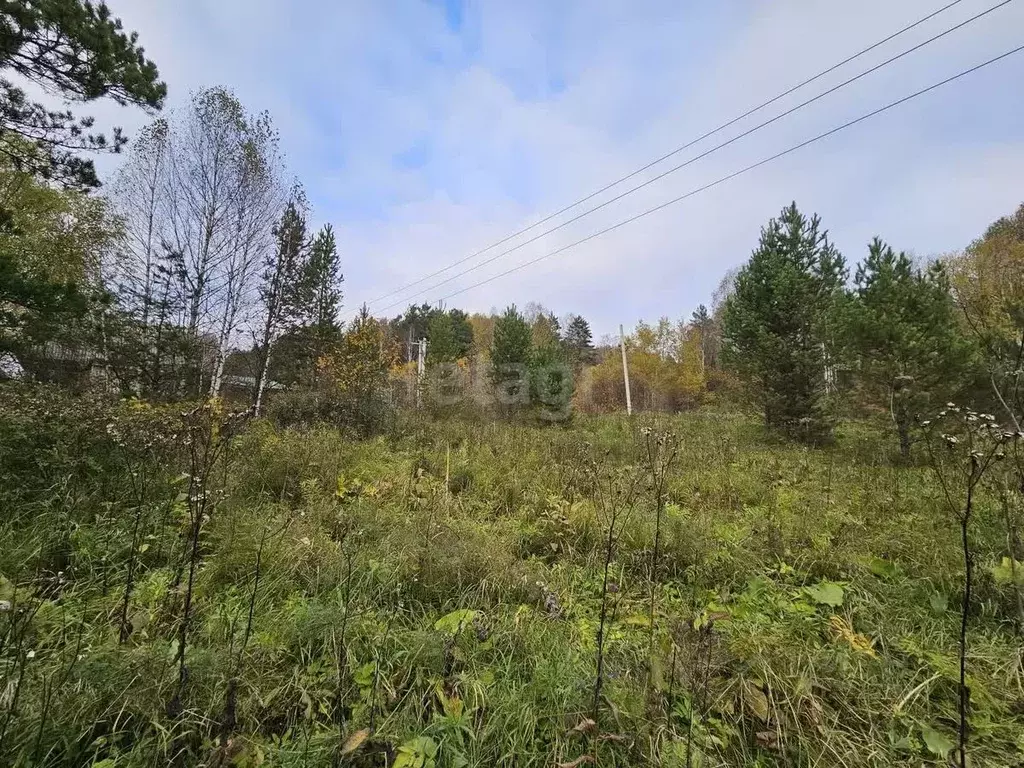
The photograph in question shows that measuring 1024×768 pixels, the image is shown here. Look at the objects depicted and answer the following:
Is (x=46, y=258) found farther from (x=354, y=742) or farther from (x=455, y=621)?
(x=354, y=742)

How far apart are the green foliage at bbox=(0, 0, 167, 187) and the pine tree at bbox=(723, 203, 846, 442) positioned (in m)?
12.0

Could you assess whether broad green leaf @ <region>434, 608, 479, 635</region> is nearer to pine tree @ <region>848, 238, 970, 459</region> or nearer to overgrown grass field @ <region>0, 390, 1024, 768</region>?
overgrown grass field @ <region>0, 390, 1024, 768</region>

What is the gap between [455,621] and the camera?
7.50 ft

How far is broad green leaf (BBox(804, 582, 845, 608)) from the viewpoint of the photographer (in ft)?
8.08

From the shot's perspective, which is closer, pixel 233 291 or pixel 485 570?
pixel 485 570

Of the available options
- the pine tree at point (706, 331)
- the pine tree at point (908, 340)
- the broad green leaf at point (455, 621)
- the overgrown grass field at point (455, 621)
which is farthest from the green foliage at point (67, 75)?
the pine tree at point (706, 331)

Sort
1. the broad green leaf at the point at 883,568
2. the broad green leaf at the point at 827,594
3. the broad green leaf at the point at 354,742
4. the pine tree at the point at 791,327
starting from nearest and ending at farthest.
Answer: the broad green leaf at the point at 354,742, the broad green leaf at the point at 827,594, the broad green leaf at the point at 883,568, the pine tree at the point at 791,327

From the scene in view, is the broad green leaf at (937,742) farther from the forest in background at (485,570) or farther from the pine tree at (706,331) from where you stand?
the pine tree at (706,331)

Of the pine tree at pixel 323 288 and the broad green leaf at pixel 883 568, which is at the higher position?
the pine tree at pixel 323 288

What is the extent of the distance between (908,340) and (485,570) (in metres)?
8.92

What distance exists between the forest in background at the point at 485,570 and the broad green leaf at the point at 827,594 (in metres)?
0.02

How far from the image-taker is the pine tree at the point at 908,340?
739cm

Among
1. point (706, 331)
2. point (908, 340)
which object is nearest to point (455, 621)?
point (908, 340)

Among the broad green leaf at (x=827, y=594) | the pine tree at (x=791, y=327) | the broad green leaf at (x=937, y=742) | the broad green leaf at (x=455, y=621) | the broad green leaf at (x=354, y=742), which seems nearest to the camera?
the broad green leaf at (x=354, y=742)
